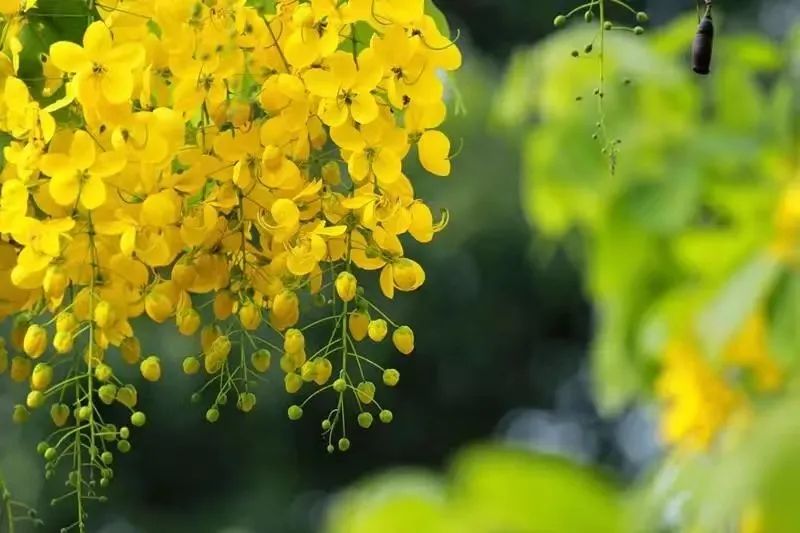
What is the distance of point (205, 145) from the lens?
2.44 ft

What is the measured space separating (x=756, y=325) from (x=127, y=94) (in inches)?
43.5

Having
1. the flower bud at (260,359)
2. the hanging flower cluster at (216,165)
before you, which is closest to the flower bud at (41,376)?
the hanging flower cluster at (216,165)

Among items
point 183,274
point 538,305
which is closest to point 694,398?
point 183,274

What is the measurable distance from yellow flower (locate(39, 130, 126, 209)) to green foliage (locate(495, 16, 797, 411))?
0.92 meters

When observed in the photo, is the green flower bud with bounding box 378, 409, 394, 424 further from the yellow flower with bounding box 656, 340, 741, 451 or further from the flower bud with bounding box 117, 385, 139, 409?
the yellow flower with bounding box 656, 340, 741, 451

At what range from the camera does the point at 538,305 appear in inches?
260

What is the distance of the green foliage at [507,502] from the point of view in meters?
0.65

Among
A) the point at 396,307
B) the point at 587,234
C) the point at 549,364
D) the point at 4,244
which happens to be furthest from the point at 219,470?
the point at 4,244

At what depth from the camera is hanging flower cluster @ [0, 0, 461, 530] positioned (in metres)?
0.72

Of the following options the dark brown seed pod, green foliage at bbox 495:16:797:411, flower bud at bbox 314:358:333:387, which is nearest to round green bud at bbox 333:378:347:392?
flower bud at bbox 314:358:333:387

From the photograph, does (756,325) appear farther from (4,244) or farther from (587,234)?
(4,244)

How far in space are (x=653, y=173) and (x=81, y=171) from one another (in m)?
1.08

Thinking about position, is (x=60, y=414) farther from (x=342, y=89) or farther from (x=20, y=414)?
(x=342, y=89)

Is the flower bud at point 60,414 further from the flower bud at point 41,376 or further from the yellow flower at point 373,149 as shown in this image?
the yellow flower at point 373,149
